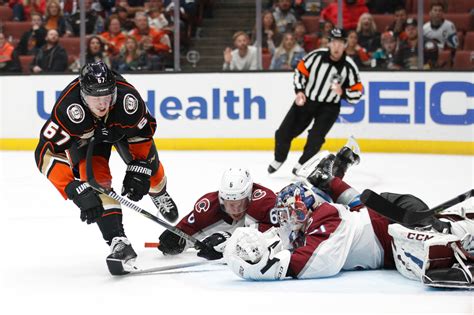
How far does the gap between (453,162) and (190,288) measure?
5.12 meters

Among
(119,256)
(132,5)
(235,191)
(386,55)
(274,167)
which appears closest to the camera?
(119,256)

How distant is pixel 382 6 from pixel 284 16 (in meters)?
1.02

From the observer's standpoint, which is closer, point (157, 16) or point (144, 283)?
point (144, 283)

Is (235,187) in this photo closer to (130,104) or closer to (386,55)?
(130,104)

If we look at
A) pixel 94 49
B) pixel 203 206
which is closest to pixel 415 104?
pixel 94 49

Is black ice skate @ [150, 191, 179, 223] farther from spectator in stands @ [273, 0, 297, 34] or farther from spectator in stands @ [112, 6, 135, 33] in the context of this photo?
spectator in stands @ [112, 6, 135, 33]

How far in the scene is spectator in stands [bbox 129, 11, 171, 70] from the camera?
10.5 meters

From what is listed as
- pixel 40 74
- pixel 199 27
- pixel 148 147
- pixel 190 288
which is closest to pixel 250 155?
pixel 199 27

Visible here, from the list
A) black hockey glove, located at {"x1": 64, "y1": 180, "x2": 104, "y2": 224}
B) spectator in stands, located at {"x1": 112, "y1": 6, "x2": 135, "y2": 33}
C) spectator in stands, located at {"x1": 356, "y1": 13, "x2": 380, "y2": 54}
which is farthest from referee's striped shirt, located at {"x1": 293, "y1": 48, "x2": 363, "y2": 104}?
black hockey glove, located at {"x1": 64, "y1": 180, "x2": 104, "y2": 224}

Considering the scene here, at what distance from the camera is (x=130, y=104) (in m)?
5.12

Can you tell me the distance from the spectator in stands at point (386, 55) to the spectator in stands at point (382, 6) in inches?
10.2

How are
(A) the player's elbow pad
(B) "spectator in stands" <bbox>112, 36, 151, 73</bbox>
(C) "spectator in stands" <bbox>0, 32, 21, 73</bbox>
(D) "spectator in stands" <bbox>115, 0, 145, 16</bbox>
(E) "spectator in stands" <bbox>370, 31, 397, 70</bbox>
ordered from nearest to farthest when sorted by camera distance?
(A) the player's elbow pad → (E) "spectator in stands" <bbox>370, 31, 397, 70</bbox> → (B) "spectator in stands" <bbox>112, 36, 151, 73</bbox> → (C) "spectator in stands" <bbox>0, 32, 21, 73</bbox> → (D) "spectator in stands" <bbox>115, 0, 145, 16</bbox>

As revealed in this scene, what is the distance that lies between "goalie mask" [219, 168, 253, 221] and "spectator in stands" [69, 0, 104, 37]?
590 cm

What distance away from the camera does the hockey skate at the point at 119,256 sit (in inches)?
193
